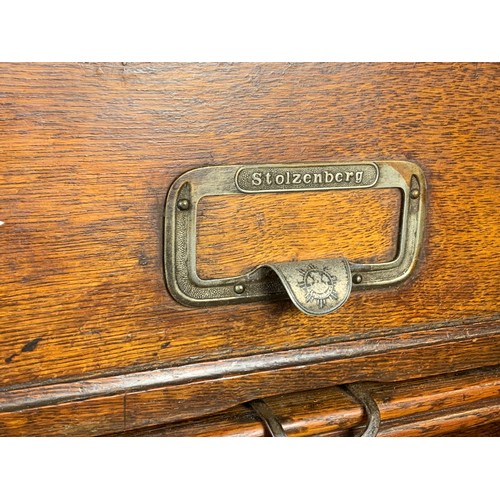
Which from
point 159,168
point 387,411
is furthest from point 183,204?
point 387,411

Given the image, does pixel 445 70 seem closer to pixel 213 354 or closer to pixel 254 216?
pixel 254 216

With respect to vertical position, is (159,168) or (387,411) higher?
(159,168)

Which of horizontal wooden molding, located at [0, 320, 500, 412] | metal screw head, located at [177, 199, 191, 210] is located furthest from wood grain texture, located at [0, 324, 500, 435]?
metal screw head, located at [177, 199, 191, 210]

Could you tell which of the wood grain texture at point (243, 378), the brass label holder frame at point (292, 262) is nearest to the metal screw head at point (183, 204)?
the brass label holder frame at point (292, 262)

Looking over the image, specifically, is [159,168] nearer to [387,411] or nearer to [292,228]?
[292,228]

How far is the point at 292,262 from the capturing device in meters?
0.71

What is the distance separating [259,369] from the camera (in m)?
0.74

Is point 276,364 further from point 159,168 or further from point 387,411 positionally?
point 159,168

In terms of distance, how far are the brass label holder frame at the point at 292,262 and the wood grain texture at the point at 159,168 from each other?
1cm

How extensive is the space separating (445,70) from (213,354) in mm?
332

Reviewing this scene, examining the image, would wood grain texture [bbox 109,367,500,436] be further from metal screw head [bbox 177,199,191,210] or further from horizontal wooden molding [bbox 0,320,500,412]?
metal screw head [bbox 177,199,191,210]

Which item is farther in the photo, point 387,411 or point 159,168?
point 387,411

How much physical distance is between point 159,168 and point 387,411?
33 centimetres

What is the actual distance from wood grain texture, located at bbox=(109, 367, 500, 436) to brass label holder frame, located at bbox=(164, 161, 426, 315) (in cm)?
11
